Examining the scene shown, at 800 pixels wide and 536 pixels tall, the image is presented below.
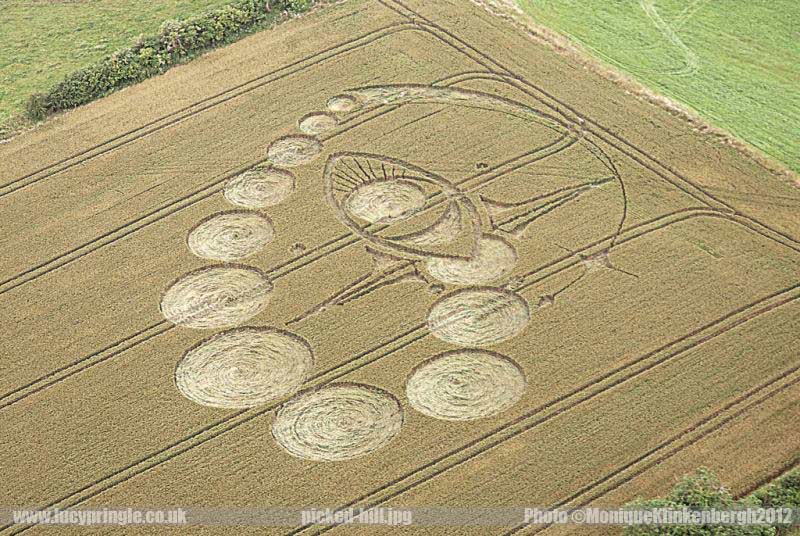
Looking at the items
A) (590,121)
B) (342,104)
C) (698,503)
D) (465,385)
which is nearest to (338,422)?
(465,385)

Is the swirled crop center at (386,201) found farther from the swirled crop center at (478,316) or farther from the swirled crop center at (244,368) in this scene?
the swirled crop center at (244,368)

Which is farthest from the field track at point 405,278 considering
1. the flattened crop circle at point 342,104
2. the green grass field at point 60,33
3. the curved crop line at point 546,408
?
the green grass field at point 60,33

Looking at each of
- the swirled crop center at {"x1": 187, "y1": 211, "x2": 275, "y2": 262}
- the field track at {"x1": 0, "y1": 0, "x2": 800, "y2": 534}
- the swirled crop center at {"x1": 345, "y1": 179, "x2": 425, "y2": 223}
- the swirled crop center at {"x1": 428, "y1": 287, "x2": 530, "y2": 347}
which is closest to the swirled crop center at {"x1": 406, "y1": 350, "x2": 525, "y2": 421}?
the field track at {"x1": 0, "y1": 0, "x2": 800, "y2": 534}

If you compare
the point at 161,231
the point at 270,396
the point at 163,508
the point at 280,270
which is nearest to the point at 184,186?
the point at 161,231

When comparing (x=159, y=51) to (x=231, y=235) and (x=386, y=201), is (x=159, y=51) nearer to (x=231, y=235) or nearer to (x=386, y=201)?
(x=231, y=235)

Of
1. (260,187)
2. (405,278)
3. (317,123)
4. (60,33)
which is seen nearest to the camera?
(405,278)

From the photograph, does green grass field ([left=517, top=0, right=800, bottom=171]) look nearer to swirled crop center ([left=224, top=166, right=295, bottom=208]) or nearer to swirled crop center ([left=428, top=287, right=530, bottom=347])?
swirled crop center ([left=428, top=287, right=530, bottom=347])
